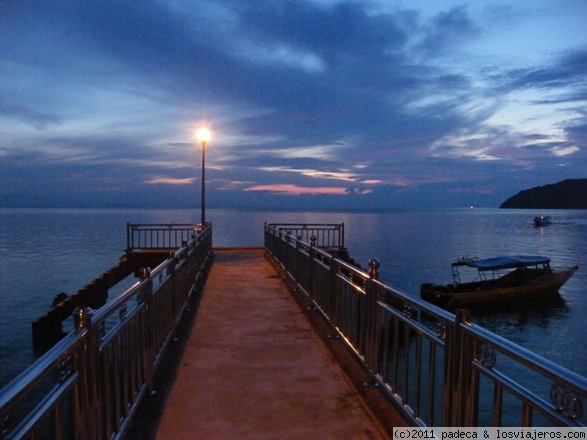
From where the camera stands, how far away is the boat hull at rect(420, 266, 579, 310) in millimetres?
31984

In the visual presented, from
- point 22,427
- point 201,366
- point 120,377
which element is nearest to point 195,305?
point 201,366

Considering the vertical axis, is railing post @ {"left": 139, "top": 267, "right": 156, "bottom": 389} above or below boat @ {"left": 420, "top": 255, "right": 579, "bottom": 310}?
above

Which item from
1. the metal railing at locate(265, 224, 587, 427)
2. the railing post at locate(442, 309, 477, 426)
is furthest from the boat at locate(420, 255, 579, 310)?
the railing post at locate(442, 309, 477, 426)

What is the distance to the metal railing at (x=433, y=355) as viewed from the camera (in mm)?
2203

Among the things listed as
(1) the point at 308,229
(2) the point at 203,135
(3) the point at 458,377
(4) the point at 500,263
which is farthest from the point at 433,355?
(4) the point at 500,263

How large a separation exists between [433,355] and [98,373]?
90.0 inches

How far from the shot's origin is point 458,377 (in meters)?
3.05

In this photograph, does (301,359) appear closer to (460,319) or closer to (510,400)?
(460,319)

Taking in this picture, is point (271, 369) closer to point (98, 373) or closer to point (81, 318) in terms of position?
point (98, 373)

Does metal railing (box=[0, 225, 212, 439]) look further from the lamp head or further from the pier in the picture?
the lamp head

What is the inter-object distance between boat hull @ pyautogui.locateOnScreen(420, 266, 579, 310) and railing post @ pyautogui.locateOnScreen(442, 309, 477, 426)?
29.6 m

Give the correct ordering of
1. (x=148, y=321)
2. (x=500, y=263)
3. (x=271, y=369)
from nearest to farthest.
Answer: (x=148, y=321) → (x=271, y=369) → (x=500, y=263)

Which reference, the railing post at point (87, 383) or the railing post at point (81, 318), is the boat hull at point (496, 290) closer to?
the railing post at point (87, 383)

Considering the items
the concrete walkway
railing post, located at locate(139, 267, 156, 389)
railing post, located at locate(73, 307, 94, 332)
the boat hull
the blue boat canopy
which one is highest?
railing post, located at locate(73, 307, 94, 332)
